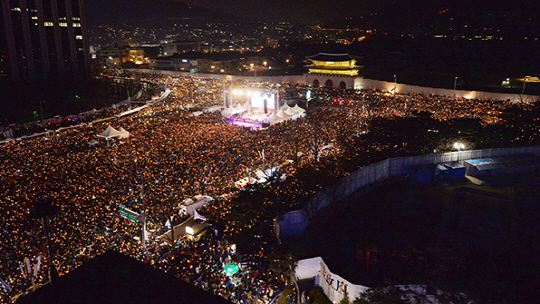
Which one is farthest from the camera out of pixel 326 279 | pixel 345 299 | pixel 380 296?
pixel 326 279

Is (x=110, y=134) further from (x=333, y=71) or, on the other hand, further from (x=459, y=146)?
(x=333, y=71)

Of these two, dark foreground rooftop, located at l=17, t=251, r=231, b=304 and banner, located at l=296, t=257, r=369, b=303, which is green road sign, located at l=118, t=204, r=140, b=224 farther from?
Answer: dark foreground rooftop, located at l=17, t=251, r=231, b=304

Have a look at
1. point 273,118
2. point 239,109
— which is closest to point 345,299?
point 273,118

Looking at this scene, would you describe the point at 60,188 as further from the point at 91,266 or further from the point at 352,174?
the point at 352,174

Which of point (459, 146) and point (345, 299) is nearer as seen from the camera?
point (345, 299)

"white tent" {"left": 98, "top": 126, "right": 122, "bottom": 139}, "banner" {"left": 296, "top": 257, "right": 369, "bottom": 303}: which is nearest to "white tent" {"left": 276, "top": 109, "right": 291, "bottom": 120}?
"white tent" {"left": 98, "top": 126, "right": 122, "bottom": 139}

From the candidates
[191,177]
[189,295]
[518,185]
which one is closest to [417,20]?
[518,185]

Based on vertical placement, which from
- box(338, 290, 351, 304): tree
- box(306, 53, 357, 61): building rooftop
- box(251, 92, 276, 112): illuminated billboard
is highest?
box(306, 53, 357, 61): building rooftop
